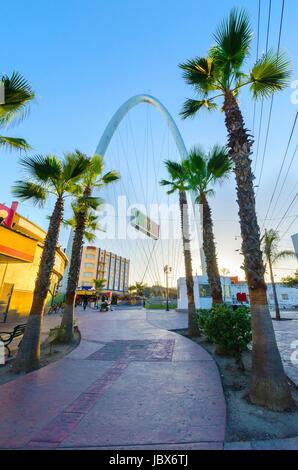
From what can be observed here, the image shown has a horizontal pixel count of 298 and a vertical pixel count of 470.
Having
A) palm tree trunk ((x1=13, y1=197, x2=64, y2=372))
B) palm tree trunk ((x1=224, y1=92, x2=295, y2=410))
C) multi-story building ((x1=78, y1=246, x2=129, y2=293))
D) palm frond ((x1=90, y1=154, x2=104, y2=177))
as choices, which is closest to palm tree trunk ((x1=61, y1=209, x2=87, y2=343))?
palm frond ((x1=90, y1=154, x2=104, y2=177))

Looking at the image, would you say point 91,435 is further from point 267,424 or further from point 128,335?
point 128,335

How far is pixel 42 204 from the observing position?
27.3ft

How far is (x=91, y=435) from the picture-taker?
3102 millimetres

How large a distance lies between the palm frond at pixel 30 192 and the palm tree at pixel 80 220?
1571 mm

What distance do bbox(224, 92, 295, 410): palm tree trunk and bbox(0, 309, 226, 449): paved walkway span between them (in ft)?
2.92

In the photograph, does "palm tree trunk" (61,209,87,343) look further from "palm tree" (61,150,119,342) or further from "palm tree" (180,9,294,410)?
"palm tree" (180,9,294,410)

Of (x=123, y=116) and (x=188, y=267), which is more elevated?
(x=123, y=116)

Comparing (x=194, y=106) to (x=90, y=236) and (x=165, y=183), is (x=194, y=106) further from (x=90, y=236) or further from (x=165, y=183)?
(x=90, y=236)

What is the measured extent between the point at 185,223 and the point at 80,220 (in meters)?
5.50

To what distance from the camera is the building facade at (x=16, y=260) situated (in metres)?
11.1

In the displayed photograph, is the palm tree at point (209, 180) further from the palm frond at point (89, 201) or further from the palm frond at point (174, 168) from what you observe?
the palm frond at point (89, 201)

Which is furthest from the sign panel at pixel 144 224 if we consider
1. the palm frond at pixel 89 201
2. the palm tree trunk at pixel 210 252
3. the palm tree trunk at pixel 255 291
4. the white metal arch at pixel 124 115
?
the palm tree trunk at pixel 255 291

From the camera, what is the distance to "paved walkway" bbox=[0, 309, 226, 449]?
3.01 metres

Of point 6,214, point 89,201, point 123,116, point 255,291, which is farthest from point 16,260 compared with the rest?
point 123,116
